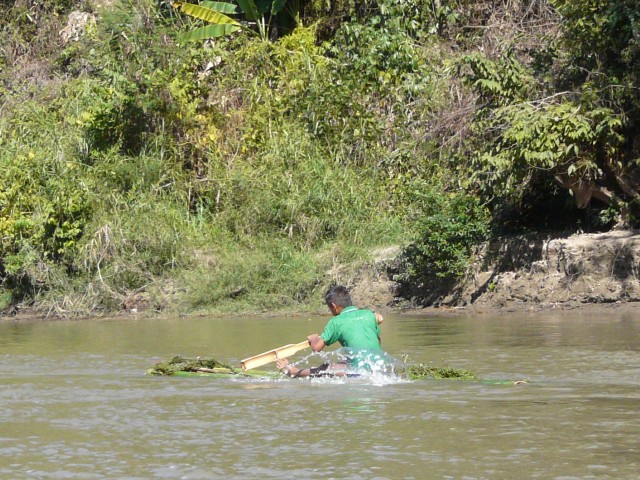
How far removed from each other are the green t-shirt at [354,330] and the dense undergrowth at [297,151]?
6282 mm

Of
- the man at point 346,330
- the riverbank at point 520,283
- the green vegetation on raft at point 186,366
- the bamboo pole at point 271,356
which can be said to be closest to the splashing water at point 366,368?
the man at point 346,330

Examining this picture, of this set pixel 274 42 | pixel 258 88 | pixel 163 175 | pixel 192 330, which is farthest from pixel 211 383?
pixel 274 42

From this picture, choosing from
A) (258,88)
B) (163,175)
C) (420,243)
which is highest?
(258,88)

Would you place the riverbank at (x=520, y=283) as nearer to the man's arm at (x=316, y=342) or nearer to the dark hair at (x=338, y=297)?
the dark hair at (x=338, y=297)

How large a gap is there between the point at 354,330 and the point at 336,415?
172cm

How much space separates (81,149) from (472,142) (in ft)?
23.8

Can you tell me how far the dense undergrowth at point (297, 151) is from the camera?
17312 mm

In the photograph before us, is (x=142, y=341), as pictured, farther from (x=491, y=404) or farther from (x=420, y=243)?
(x=491, y=404)

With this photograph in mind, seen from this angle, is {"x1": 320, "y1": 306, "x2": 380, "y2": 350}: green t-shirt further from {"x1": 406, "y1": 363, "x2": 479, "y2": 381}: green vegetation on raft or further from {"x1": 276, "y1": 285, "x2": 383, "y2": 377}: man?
{"x1": 406, "y1": 363, "x2": 479, "y2": 381}: green vegetation on raft

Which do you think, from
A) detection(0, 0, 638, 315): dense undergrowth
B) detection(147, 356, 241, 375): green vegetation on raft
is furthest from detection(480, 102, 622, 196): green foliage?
detection(147, 356, 241, 375): green vegetation on raft

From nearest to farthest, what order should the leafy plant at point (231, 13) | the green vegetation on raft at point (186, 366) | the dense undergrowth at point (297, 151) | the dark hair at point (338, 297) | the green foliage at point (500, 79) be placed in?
the dark hair at point (338, 297) → the green vegetation on raft at point (186, 366) → the dense undergrowth at point (297, 151) → the green foliage at point (500, 79) → the leafy plant at point (231, 13)

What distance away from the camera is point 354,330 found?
1047 cm

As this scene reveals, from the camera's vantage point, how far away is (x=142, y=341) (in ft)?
47.8

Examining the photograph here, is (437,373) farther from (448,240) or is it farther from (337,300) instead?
(448,240)
